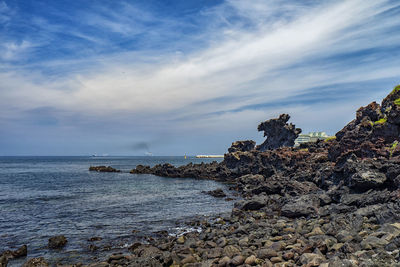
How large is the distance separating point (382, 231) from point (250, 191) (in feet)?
107

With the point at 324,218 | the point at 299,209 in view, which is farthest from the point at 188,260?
the point at 299,209

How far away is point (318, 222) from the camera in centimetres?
2227

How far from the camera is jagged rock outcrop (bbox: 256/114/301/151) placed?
94.1 meters

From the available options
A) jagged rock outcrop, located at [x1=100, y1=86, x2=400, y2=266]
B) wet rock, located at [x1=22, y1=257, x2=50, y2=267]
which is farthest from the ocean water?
jagged rock outcrop, located at [x1=100, y1=86, x2=400, y2=266]

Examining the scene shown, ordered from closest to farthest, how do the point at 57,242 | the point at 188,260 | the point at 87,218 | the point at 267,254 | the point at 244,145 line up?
the point at 267,254, the point at 188,260, the point at 57,242, the point at 87,218, the point at 244,145

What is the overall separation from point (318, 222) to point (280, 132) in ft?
252

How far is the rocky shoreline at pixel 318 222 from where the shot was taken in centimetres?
1436

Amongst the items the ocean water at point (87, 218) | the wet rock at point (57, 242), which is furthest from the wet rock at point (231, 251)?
the wet rock at point (57, 242)

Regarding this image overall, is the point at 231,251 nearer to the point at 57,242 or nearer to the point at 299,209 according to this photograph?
the point at 299,209

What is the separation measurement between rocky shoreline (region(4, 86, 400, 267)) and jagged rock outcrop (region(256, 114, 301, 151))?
119 ft

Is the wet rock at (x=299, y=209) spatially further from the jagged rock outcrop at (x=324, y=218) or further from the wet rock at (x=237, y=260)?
the wet rock at (x=237, y=260)

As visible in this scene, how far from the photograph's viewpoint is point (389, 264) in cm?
1105

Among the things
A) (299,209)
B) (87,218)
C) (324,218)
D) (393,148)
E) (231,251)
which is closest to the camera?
(231,251)

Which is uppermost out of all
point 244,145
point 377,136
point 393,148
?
point 377,136
